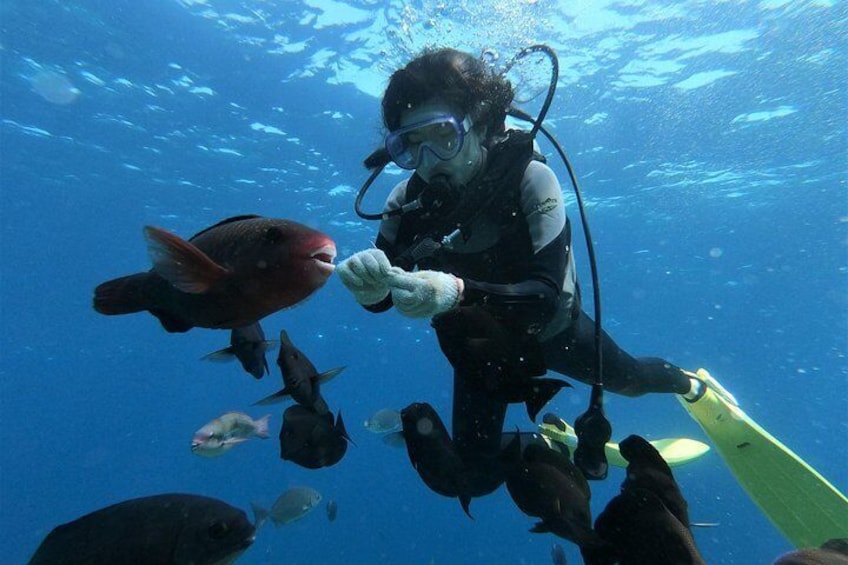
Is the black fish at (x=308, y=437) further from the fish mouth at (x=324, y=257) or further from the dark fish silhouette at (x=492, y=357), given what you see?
the fish mouth at (x=324, y=257)

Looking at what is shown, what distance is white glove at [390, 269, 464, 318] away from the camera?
2.48 m

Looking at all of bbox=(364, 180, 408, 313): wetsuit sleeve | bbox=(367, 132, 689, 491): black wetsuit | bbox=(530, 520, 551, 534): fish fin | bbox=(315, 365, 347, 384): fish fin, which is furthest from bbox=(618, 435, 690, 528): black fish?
bbox=(364, 180, 408, 313): wetsuit sleeve

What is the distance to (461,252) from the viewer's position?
489 centimetres

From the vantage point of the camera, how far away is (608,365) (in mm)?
5875

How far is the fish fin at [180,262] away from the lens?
1.40 meters

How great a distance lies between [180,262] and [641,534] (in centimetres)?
236

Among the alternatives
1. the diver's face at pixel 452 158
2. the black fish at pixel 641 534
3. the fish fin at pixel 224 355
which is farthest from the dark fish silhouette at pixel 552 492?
the diver's face at pixel 452 158

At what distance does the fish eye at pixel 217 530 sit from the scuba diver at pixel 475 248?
1367mm

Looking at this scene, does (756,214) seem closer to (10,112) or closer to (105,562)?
(105,562)

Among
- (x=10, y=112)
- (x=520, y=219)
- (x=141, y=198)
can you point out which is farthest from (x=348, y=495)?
(x=520, y=219)

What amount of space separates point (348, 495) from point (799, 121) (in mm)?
44918

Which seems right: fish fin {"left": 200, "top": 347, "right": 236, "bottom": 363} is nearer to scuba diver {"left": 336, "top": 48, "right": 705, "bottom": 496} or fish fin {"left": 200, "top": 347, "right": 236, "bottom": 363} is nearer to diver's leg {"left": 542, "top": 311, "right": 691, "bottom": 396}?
scuba diver {"left": 336, "top": 48, "right": 705, "bottom": 496}

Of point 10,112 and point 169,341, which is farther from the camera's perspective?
point 169,341

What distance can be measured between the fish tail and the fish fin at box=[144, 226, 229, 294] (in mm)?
673
